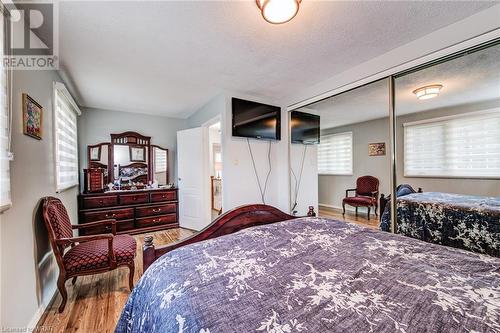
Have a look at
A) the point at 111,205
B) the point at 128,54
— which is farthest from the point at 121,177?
the point at 128,54

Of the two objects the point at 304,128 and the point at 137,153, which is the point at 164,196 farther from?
the point at 304,128

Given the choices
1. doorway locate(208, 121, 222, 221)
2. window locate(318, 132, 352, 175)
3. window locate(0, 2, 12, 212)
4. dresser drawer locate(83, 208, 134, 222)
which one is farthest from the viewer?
doorway locate(208, 121, 222, 221)

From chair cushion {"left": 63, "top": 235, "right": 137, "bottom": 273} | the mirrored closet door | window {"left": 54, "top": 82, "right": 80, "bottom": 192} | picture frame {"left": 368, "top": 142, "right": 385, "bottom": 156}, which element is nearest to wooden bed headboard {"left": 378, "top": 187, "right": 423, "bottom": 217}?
the mirrored closet door

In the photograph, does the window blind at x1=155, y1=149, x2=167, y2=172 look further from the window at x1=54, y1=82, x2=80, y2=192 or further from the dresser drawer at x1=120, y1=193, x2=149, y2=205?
the window at x1=54, y1=82, x2=80, y2=192

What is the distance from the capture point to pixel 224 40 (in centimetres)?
182

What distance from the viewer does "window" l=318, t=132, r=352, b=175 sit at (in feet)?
8.29

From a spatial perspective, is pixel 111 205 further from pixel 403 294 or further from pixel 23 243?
pixel 403 294

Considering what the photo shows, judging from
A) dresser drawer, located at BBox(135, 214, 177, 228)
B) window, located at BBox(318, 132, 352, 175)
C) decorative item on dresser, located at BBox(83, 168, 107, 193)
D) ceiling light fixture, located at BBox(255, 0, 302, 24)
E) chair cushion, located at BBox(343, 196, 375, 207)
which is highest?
ceiling light fixture, located at BBox(255, 0, 302, 24)

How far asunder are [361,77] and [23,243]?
3.32m

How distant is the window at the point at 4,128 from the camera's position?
3.94 ft

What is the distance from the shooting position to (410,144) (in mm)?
1994

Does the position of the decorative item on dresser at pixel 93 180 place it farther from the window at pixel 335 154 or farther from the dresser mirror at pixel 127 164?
the window at pixel 335 154

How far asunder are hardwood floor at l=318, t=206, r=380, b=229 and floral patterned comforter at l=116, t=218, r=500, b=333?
0.95 metres

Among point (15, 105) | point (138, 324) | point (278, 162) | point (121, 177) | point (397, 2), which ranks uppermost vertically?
point (397, 2)
